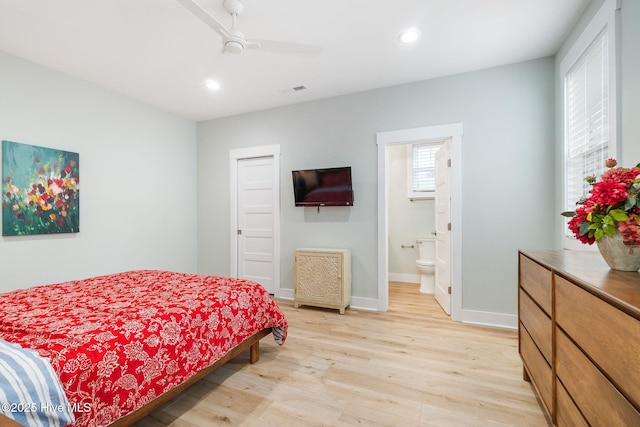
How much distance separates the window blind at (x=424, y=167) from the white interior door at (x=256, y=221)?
2512 mm

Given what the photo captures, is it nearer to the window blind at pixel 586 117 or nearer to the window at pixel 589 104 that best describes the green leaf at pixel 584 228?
the window at pixel 589 104

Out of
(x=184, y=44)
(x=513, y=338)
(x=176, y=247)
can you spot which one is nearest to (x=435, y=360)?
(x=513, y=338)

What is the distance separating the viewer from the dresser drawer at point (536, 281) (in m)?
1.47

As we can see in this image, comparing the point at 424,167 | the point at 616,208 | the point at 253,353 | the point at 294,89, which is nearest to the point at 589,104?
→ the point at 616,208

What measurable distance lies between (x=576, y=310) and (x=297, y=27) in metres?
2.61

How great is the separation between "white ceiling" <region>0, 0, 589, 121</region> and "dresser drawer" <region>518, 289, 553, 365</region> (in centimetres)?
217

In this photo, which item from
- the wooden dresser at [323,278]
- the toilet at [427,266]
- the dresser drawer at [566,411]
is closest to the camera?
the dresser drawer at [566,411]

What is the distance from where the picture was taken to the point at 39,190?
2889mm

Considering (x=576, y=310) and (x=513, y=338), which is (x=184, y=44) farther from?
(x=513, y=338)

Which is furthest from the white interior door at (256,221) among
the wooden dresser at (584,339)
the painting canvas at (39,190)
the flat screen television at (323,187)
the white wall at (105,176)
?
the wooden dresser at (584,339)

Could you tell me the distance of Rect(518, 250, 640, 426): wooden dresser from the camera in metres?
0.83

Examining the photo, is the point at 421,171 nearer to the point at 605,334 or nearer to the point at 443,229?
the point at 443,229

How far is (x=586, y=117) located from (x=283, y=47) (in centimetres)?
247

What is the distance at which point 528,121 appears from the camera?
9.58 ft
